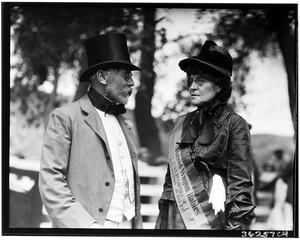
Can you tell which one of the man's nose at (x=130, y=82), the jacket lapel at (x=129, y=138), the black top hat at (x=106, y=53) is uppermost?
the black top hat at (x=106, y=53)

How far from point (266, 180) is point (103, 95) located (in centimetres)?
167

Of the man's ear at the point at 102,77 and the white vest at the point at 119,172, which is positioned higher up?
the man's ear at the point at 102,77

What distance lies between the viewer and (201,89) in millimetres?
5457

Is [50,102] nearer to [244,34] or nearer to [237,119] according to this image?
[237,119]

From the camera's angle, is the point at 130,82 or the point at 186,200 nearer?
the point at 186,200

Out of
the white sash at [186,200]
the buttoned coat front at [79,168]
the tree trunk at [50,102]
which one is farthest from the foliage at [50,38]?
the white sash at [186,200]

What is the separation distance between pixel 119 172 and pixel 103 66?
0.95m

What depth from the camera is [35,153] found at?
5.66 meters

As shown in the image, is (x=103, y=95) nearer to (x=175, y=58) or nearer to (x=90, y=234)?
(x=175, y=58)

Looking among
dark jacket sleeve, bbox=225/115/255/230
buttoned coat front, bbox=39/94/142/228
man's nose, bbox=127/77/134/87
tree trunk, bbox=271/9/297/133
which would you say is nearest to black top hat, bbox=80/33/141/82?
man's nose, bbox=127/77/134/87

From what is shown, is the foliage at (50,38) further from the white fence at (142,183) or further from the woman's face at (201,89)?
the woman's face at (201,89)

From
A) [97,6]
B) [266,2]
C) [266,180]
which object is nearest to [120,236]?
[266,180]

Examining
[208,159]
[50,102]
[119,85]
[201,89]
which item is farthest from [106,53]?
[208,159]

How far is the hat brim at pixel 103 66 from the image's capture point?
5506 millimetres
